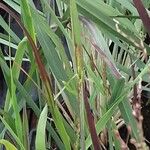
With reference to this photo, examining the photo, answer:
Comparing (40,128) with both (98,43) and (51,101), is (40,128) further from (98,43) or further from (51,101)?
(98,43)

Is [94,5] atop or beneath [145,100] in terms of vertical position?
atop

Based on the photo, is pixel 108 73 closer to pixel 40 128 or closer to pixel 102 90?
pixel 102 90

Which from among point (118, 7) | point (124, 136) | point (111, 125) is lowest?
point (124, 136)

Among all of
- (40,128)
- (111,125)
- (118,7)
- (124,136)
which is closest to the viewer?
(40,128)

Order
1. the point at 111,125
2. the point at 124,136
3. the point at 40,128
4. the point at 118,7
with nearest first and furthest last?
the point at 40,128 < the point at 111,125 < the point at 118,7 < the point at 124,136

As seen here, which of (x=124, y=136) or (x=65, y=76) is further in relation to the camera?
(x=124, y=136)

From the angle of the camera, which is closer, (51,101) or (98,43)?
(51,101)

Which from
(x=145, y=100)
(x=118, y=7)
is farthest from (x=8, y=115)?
(x=145, y=100)

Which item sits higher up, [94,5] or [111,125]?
[94,5]

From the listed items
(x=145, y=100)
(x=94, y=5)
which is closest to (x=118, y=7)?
(x=94, y=5)
